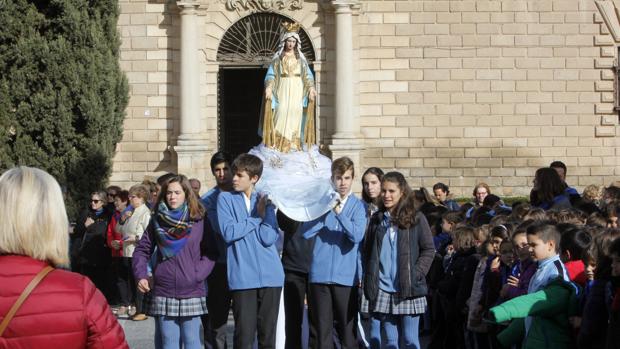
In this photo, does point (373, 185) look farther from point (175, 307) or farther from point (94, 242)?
point (94, 242)

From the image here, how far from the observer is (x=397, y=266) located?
27.3 feet

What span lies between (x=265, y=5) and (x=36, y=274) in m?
17.2

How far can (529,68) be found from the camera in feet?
68.8

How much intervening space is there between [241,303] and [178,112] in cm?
1302

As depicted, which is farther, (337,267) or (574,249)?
(337,267)

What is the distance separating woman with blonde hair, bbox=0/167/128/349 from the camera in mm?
4125

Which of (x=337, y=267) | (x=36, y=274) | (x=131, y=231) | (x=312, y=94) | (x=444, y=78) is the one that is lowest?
(x=337, y=267)

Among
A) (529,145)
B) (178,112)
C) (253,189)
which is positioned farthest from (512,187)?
(253,189)

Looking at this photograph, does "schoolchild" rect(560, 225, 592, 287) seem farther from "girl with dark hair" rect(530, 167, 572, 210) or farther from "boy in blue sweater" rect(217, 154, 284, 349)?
"girl with dark hair" rect(530, 167, 572, 210)

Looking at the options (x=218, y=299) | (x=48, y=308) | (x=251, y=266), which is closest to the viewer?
(x=48, y=308)

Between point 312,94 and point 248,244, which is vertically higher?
point 312,94

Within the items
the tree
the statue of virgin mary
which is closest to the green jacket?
the statue of virgin mary

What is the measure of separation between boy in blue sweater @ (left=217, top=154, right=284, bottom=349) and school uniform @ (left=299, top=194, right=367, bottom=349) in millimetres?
304

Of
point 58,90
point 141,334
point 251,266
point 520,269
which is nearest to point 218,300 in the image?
point 251,266
